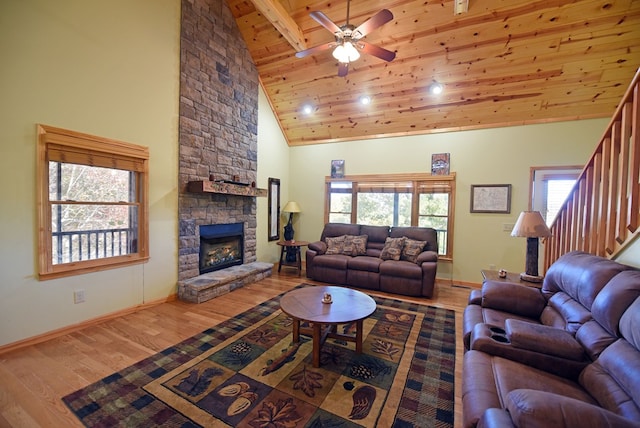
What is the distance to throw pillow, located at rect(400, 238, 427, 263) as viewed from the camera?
442 cm

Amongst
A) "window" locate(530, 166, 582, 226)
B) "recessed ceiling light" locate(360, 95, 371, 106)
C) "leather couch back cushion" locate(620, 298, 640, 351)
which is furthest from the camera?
"recessed ceiling light" locate(360, 95, 371, 106)

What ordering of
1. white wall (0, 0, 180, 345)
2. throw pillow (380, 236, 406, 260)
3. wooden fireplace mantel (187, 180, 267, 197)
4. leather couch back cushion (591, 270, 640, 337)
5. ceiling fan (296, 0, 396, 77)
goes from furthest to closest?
throw pillow (380, 236, 406, 260) → wooden fireplace mantel (187, 180, 267, 197) → ceiling fan (296, 0, 396, 77) → white wall (0, 0, 180, 345) → leather couch back cushion (591, 270, 640, 337)

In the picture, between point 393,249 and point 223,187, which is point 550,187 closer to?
point 393,249

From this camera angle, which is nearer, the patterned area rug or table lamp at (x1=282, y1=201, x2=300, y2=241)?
the patterned area rug

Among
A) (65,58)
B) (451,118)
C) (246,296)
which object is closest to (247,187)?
(246,296)

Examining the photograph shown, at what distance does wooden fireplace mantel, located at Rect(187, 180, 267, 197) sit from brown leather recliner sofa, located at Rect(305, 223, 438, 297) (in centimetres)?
149

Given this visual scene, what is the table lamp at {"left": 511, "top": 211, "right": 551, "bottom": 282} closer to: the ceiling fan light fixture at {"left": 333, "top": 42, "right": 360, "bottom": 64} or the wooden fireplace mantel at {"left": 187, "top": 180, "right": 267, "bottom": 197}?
the ceiling fan light fixture at {"left": 333, "top": 42, "right": 360, "bottom": 64}

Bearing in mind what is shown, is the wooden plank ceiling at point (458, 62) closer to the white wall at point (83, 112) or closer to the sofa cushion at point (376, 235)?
the white wall at point (83, 112)

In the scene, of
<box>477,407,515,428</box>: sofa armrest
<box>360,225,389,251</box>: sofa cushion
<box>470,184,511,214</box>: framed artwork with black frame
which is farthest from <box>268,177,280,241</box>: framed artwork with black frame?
<box>477,407,515,428</box>: sofa armrest

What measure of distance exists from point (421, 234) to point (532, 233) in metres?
1.97

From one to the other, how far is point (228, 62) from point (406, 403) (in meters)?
5.07

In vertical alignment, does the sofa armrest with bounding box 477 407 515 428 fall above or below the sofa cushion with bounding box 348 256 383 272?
above

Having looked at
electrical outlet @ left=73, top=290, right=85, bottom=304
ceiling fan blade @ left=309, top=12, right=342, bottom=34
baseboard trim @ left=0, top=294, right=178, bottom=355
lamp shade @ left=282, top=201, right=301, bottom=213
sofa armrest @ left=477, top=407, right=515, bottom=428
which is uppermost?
ceiling fan blade @ left=309, top=12, right=342, bottom=34

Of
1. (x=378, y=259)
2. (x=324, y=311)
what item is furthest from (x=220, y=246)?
(x=324, y=311)
